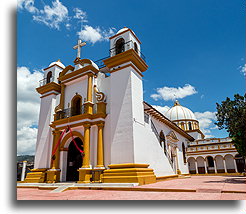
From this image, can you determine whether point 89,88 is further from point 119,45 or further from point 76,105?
point 119,45

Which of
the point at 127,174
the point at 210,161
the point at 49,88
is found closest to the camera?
the point at 127,174

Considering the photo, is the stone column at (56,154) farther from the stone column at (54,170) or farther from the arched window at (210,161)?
the arched window at (210,161)

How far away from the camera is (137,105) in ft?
32.8

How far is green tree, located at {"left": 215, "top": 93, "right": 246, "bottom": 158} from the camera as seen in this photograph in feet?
30.0

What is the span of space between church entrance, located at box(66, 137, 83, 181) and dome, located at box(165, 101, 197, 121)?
2374 cm

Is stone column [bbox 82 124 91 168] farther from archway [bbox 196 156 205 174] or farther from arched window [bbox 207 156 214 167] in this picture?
arched window [bbox 207 156 214 167]

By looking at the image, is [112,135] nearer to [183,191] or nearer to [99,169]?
[99,169]

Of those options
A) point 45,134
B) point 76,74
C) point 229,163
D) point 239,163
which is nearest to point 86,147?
point 45,134

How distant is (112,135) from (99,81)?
3.62 metres

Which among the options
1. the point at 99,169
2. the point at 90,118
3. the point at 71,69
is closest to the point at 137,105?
the point at 90,118

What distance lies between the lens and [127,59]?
402 inches

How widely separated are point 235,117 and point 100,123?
259 inches

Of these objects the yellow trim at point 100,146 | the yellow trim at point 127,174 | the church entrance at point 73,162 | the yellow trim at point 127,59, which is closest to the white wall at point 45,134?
the church entrance at point 73,162

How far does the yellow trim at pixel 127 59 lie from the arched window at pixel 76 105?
2959mm
